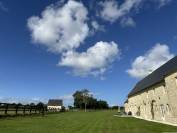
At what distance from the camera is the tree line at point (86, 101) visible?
405 feet

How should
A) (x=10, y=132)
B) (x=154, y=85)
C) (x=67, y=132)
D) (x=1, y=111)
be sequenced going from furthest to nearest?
(x=154, y=85) → (x=1, y=111) → (x=67, y=132) → (x=10, y=132)

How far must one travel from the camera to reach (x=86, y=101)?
122562 millimetres

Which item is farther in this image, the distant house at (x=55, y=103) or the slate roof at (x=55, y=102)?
the slate roof at (x=55, y=102)

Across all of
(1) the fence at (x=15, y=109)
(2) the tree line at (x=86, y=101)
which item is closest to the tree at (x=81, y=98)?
(2) the tree line at (x=86, y=101)

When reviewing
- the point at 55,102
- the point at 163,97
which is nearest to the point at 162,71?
the point at 163,97

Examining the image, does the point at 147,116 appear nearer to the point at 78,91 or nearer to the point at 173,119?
the point at 173,119

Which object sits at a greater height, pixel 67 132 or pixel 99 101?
pixel 99 101

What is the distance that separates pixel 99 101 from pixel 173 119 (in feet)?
359

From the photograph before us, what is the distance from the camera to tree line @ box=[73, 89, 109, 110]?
405 ft

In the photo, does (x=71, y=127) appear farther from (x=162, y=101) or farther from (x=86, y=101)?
(x=86, y=101)

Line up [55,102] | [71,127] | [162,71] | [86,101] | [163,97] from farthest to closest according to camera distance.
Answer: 1. [55,102]
2. [86,101]
3. [162,71]
4. [163,97]
5. [71,127]

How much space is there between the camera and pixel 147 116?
131 feet

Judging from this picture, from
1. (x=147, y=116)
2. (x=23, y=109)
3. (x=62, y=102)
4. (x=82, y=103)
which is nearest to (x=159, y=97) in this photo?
Answer: (x=147, y=116)

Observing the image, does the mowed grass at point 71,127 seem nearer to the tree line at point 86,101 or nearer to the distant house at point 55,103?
the tree line at point 86,101
